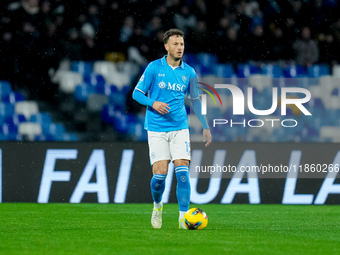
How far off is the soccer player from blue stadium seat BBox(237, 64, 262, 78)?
5.22 m

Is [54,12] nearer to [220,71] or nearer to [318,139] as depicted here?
[220,71]

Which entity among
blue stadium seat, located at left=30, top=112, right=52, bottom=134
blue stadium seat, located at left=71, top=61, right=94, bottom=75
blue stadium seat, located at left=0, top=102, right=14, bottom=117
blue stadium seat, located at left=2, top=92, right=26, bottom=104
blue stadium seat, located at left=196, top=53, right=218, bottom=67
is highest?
blue stadium seat, located at left=196, top=53, right=218, bottom=67

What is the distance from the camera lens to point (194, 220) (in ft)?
18.7

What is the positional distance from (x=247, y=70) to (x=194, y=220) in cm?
592

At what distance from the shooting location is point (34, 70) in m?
11.1

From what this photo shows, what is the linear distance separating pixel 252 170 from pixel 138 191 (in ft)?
5.52

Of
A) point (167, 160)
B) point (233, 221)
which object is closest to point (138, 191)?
point (233, 221)

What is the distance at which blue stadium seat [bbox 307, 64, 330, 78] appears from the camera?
11.3 meters

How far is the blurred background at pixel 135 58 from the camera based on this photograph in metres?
10.8

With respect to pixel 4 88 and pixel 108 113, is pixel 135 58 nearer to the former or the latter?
pixel 108 113

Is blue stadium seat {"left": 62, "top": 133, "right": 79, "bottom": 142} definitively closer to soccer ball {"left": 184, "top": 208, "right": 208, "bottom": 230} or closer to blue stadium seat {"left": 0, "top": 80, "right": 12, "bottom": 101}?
blue stadium seat {"left": 0, "top": 80, "right": 12, "bottom": 101}

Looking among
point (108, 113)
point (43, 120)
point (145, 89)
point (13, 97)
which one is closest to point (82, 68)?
point (108, 113)

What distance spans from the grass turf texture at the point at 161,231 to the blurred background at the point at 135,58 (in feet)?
6.79

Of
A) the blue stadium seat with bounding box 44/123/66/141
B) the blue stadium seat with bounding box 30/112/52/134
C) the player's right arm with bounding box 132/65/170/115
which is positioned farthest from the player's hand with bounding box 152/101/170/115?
the blue stadium seat with bounding box 30/112/52/134
